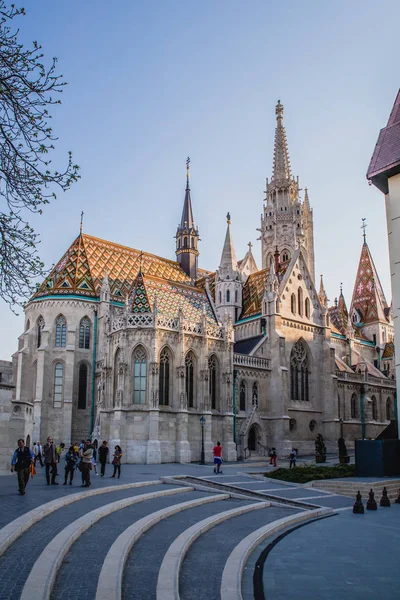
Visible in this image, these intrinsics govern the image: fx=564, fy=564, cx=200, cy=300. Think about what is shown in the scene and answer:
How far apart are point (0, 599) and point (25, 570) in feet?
4.08

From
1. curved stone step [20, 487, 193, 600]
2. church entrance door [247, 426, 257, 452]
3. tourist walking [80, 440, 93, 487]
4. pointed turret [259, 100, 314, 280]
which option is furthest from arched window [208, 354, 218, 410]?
pointed turret [259, 100, 314, 280]

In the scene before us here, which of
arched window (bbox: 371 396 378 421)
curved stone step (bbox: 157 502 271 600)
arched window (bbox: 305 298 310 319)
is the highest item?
arched window (bbox: 305 298 310 319)

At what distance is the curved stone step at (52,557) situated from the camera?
272 inches

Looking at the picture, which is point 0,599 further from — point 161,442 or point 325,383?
point 325,383

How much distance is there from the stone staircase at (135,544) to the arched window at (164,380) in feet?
54.5

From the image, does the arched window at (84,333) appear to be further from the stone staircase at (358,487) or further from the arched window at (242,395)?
the stone staircase at (358,487)

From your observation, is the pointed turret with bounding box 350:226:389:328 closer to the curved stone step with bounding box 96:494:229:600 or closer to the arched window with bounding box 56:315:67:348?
the arched window with bounding box 56:315:67:348

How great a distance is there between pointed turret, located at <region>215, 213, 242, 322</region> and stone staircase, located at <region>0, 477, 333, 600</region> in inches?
1189

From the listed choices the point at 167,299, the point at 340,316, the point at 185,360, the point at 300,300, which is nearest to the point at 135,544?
the point at 185,360

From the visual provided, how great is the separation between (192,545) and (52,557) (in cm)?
365

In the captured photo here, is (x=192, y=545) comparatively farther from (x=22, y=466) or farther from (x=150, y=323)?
(x=150, y=323)

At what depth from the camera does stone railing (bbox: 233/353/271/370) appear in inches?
1547

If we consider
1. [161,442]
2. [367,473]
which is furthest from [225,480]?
[161,442]

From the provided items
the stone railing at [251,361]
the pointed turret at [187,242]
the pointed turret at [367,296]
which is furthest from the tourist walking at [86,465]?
the pointed turret at [367,296]
